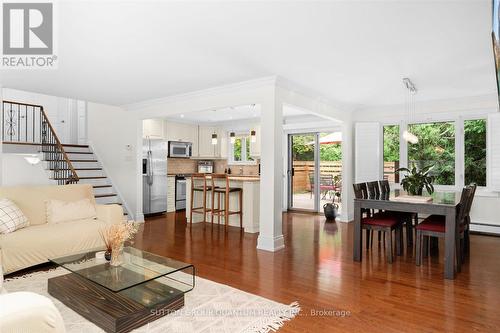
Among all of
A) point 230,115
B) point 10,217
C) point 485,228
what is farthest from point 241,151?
point 10,217

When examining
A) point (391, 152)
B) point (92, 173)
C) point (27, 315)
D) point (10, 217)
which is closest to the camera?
point (27, 315)

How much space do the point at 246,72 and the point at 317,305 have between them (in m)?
2.90

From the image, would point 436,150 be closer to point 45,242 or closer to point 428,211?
point 428,211

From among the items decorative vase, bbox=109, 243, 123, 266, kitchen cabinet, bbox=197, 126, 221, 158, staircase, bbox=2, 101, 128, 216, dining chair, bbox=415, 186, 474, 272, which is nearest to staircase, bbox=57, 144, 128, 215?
staircase, bbox=2, 101, 128, 216

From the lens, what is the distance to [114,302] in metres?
2.41

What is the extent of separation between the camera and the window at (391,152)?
21.3ft

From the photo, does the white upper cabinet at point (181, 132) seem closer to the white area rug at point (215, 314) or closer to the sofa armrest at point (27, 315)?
the white area rug at point (215, 314)

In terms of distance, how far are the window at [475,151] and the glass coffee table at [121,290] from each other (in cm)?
558

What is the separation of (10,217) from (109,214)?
1.09 m

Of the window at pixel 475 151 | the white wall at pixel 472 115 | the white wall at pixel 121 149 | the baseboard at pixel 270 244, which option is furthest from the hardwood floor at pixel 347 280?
the white wall at pixel 121 149

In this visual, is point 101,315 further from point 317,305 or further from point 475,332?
point 475,332

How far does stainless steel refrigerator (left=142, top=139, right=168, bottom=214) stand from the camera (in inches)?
279

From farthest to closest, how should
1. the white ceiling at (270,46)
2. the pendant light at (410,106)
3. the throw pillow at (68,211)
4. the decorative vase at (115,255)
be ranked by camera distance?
1. the pendant light at (410,106)
2. the throw pillow at (68,211)
3. the decorative vase at (115,255)
4. the white ceiling at (270,46)

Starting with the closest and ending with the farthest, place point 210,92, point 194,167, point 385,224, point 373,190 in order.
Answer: point 385,224 < point 373,190 < point 210,92 < point 194,167
